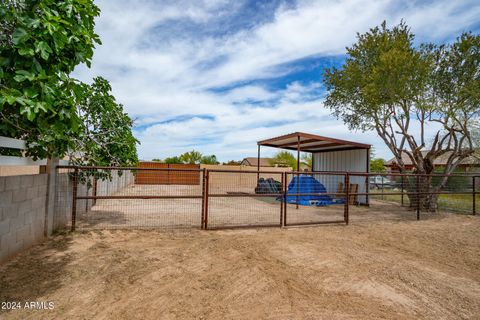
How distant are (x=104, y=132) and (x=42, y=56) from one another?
4.80 metres

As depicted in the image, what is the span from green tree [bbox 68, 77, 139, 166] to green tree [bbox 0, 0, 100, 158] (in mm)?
3718

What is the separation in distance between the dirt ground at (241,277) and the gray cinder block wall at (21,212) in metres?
0.21

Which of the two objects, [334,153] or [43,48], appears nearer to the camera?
[43,48]

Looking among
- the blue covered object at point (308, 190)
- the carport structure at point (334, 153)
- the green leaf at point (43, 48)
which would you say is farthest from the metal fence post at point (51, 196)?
the blue covered object at point (308, 190)

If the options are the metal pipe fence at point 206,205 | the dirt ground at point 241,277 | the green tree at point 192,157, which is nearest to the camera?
the dirt ground at point 241,277

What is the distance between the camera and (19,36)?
2459 millimetres

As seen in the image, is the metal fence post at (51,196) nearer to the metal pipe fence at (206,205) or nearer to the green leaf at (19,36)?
the metal pipe fence at (206,205)

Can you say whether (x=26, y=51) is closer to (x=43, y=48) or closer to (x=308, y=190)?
(x=43, y=48)

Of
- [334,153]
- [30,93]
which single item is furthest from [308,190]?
[30,93]

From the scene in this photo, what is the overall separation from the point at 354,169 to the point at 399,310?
440 inches

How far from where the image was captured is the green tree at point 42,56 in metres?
2.45

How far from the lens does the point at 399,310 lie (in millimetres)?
3051

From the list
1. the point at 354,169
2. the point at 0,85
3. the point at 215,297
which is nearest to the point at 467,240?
the point at 215,297

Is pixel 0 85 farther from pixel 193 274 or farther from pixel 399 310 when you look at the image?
pixel 399 310
